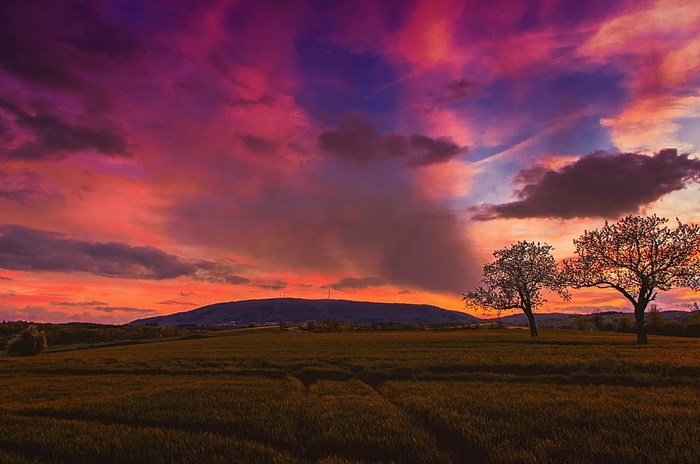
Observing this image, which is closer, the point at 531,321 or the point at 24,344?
the point at 531,321

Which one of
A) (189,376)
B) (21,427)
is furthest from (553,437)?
(189,376)

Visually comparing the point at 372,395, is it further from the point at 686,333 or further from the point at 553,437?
the point at 686,333

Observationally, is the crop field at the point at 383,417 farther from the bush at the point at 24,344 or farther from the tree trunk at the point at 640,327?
the bush at the point at 24,344

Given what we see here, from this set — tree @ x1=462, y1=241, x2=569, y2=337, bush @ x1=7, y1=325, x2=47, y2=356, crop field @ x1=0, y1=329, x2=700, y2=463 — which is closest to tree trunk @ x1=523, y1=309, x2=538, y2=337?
tree @ x1=462, y1=241, x2=569, y2=337

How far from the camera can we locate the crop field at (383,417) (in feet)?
36.9

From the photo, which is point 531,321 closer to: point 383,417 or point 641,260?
point 641,260

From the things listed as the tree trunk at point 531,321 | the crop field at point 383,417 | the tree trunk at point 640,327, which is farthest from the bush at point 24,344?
the tree trunk at point 640,327

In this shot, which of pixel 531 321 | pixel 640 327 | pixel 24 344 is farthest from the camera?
pixel 24 344

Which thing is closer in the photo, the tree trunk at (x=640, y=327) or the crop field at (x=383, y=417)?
the crop field at (x=383, y=417)

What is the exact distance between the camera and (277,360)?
38438 millimetres

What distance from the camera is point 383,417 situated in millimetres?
15227

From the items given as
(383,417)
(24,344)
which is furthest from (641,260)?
(24,344)

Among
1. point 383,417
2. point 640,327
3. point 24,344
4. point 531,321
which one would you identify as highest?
point 531,321

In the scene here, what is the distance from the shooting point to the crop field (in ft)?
36.9
